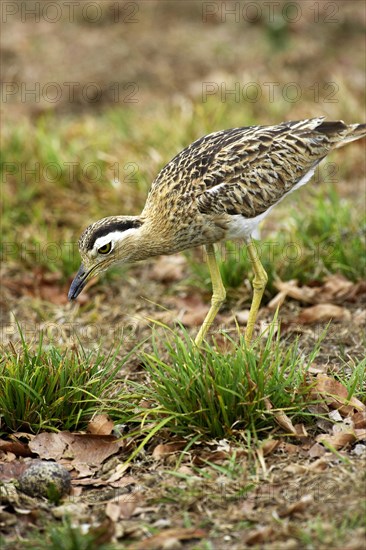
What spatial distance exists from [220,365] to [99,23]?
1030 centimetres

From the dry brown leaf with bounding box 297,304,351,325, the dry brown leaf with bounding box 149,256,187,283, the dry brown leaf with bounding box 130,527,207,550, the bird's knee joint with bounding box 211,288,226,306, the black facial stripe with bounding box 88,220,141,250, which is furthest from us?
the dry brown leaf with bounding box 149,256,187,283

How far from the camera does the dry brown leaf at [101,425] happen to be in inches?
202

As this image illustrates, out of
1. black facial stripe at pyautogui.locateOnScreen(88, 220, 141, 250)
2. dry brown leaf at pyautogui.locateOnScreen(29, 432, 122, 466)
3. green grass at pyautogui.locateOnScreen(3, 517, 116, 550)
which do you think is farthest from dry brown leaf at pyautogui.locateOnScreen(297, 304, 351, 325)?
green grass at pyautogui.locateOnScreen(3, 517, 116, 550)

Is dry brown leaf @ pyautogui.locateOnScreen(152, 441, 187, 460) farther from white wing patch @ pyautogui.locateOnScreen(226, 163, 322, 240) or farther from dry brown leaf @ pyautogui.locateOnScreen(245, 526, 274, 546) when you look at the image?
white wing patch @ pyautogui.locateOnScreen(226, 163, 322, 240)

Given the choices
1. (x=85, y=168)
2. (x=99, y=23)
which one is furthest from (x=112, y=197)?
(x=99, y=23)

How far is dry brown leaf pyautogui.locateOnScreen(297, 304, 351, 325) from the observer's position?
A: 6770 mm

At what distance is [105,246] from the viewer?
5.82 m

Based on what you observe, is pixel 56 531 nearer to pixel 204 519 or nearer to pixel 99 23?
pixel 204 519

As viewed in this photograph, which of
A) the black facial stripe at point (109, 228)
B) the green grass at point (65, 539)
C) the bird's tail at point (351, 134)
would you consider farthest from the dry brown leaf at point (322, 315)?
the green grass at point (65, 539)

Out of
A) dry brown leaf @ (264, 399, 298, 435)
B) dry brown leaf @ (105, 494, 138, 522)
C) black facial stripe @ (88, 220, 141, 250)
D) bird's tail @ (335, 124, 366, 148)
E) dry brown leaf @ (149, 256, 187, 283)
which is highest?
bird's tail @ (335, 124, 366, 148)

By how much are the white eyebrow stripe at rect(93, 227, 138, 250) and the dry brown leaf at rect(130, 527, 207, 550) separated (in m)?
2.16

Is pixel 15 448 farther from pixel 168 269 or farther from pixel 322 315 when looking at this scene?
pixel 168 269

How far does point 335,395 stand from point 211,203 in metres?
1.68

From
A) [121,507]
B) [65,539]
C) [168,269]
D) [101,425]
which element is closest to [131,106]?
[168,269]
